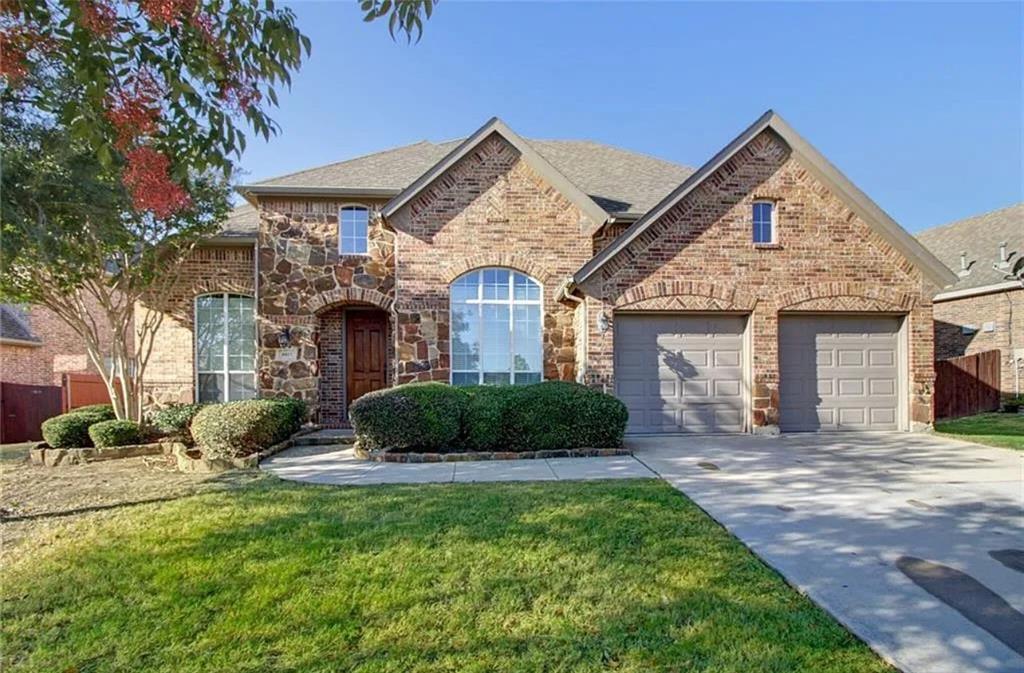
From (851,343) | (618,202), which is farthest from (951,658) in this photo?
(618,202)

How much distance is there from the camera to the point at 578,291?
1059cm

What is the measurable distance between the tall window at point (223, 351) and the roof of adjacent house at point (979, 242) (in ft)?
69.0

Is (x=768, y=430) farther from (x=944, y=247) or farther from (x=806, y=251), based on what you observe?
(x=944, y=247)

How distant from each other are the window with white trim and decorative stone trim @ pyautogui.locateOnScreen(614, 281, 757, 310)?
4.08 ft

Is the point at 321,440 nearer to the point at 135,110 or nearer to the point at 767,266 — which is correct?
the point at 135,110

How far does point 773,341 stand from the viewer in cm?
1049

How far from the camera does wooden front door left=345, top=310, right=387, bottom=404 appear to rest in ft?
41.4

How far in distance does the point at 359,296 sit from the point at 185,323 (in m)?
4.27

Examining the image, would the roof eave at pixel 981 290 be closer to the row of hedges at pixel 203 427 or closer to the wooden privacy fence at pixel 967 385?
the wooden privacy fence at pixel 967 385

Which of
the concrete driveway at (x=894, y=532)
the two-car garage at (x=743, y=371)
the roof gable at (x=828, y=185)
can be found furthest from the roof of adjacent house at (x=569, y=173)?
the concrete driveway at (x=894, y=532)

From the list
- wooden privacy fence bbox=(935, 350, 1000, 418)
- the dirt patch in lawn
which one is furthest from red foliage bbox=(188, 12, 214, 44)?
wooden privacy fence bbox=(935, 350, 1000, 418)

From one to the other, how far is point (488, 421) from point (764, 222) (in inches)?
276

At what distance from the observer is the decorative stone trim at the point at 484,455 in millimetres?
8391

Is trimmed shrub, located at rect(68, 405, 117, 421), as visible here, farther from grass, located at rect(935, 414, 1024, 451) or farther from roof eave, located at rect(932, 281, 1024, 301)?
roof eave, located at rect(932, 281, 1024, 301)
